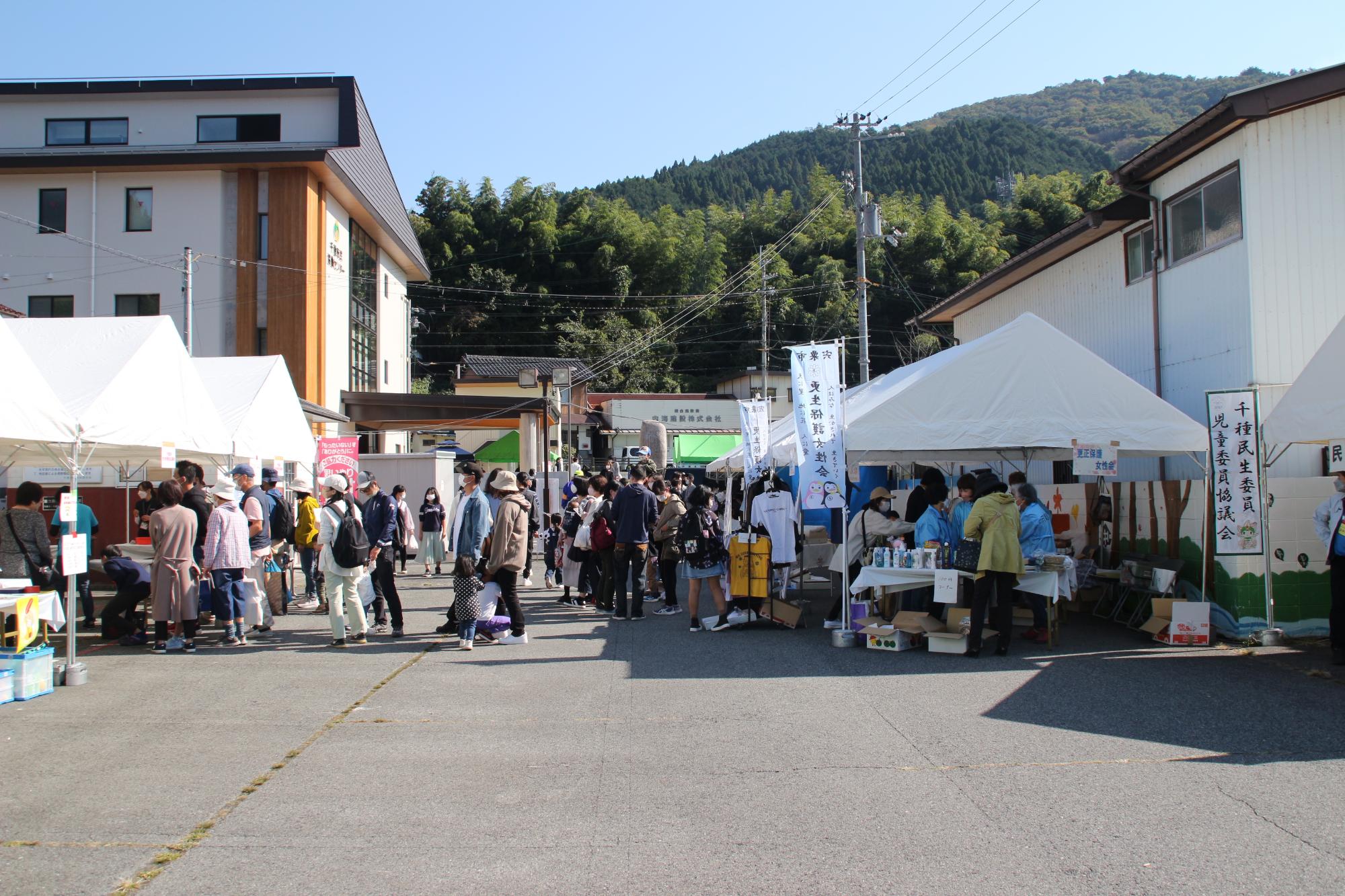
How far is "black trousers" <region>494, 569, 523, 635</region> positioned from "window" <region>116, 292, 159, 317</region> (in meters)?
21.0

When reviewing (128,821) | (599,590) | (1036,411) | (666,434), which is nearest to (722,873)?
(128,821)

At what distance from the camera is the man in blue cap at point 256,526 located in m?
11.6

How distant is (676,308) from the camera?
54.2 m

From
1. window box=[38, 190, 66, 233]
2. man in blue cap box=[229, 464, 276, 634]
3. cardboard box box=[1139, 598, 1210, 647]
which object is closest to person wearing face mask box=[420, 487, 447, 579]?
man in blue cap box=[229, 464, 276, 634]

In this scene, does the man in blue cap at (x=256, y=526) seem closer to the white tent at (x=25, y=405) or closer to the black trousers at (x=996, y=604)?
the white tent at (x=25, y=405)

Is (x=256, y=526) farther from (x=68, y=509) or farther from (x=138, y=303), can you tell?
(x=138, y=303)

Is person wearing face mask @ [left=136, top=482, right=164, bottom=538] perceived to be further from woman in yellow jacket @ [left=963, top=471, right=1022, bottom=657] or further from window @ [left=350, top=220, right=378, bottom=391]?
window @ [left=350, top=220, right=378, bottom=391]

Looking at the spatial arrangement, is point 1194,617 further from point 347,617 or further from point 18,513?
point 18,513

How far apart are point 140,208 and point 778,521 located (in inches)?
918

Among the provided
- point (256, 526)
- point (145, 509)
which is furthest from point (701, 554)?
point (145, 509)

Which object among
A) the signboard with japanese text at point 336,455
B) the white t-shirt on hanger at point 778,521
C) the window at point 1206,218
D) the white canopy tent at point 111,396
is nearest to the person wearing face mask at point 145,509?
the white canopy tent at point 111,396

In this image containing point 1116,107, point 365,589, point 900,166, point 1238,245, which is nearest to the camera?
point 1238,245

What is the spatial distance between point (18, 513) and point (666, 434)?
114 ft

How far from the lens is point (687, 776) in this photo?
18.6 ft
